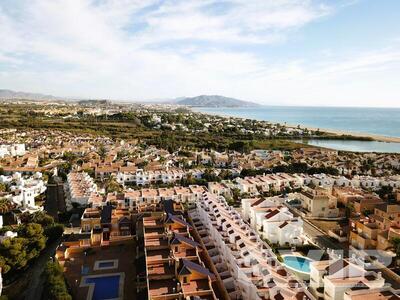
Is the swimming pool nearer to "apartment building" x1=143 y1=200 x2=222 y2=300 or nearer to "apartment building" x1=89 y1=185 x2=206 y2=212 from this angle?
"apartment building" x1=143 y1=200 x2=222 y2=300

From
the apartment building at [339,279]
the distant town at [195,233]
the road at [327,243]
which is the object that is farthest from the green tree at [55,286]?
the road at [327,243]

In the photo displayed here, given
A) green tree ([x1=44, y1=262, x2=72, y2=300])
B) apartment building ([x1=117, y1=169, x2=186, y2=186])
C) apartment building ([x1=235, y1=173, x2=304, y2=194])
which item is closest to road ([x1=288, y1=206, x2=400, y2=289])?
apartment building ([x1=235, y1=173, x2=304, y2=194])

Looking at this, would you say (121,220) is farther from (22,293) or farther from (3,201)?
(3,201)

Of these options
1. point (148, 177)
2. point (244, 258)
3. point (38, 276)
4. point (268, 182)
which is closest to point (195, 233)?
point (244, 258)

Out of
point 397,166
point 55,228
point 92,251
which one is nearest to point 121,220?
point 92,251

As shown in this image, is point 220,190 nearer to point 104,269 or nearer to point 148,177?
point 148,177

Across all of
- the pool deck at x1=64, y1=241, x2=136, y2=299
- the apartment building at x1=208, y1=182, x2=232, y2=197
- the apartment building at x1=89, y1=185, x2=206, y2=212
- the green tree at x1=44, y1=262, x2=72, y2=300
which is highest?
the apartment building at x1=89, y1=185, x2=206, y2=212
